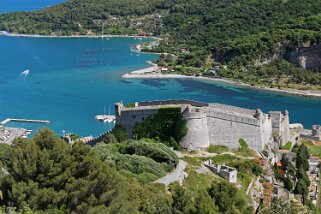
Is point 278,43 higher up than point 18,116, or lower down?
higher up

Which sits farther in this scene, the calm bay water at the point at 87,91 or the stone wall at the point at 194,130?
the calm bay water at the point at 87,91

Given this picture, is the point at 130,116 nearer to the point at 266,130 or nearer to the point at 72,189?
the point at 266,130

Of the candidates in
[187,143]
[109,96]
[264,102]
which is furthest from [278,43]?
[187,143]

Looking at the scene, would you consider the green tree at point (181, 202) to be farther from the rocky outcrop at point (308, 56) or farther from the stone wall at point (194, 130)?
the rocky outcrop at point (308, 56)

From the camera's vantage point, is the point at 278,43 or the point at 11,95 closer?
the point at 11,95

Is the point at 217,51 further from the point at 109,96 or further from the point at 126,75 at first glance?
the point at 109,96

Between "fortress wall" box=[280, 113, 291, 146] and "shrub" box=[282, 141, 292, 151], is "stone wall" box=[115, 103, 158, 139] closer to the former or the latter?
"fortress wall" box=[280, 113, 291, 146]

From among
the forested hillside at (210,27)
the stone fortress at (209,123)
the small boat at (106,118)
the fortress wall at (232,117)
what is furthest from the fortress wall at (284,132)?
the forested hillside at (210,27)
